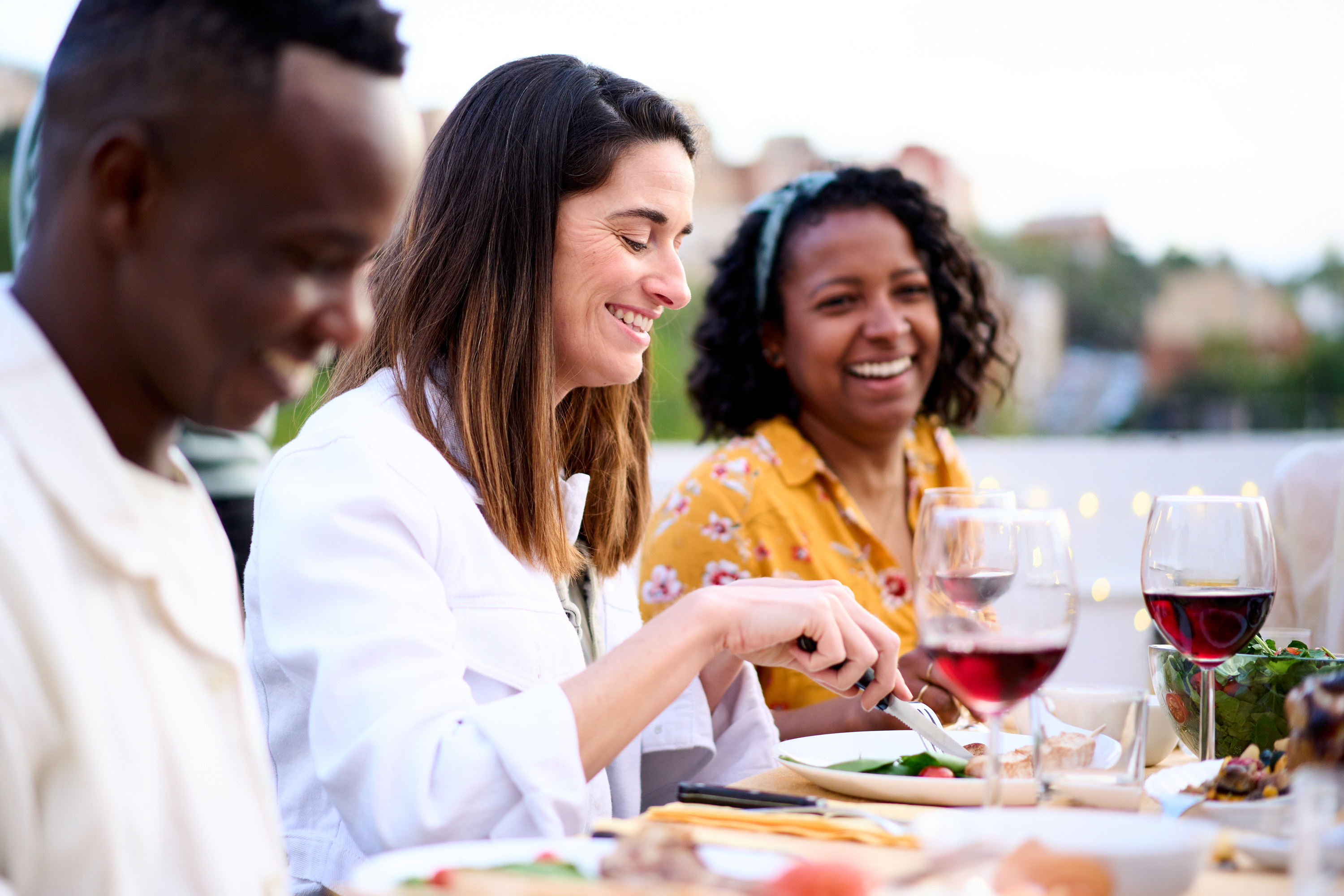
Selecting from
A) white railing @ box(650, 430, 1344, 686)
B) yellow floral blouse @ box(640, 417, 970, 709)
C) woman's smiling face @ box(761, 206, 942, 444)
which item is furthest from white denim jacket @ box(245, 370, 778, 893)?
white railing @ box(650, 430, 1344, 686)

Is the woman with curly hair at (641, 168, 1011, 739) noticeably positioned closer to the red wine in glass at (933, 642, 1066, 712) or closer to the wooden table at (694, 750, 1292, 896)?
the wooden table at (694, 750, 1292, 896)

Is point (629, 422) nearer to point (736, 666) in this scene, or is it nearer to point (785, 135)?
point (736, 666)

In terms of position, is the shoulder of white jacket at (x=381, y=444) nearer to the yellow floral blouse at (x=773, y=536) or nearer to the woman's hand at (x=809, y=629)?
the woman's hand at (x=809, y=629)

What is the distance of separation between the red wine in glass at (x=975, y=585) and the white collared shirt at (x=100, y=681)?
538 millimetres

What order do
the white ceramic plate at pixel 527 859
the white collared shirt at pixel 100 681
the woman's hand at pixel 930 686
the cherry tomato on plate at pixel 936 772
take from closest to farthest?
the white collared shirt at pixel 100 681
the white ceramic plate at pixel 527 859
the cherry tomato on plate at pixel 936 772
the woman's hand at pixel 930 686

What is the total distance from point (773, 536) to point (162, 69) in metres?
1.98

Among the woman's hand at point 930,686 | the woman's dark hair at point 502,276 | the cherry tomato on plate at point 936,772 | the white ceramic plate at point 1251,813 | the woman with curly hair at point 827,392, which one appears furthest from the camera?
the woman with curly hair at point 827,392

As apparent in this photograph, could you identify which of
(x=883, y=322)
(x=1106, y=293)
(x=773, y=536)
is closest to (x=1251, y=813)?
(x=773, y=536)

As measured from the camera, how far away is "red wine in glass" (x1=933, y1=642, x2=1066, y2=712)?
3.08 feet

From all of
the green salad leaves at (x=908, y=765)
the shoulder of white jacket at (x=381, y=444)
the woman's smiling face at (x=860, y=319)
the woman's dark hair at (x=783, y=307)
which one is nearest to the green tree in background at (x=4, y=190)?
the shoulder of white jacket at (x=381, y=444)

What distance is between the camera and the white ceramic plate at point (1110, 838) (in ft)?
2.44

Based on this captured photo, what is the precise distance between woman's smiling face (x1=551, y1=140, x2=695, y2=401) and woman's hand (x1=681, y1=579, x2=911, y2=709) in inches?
20.1

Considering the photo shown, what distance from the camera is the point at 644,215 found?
1.74m

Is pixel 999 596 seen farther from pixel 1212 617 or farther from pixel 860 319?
pixel 860 319
